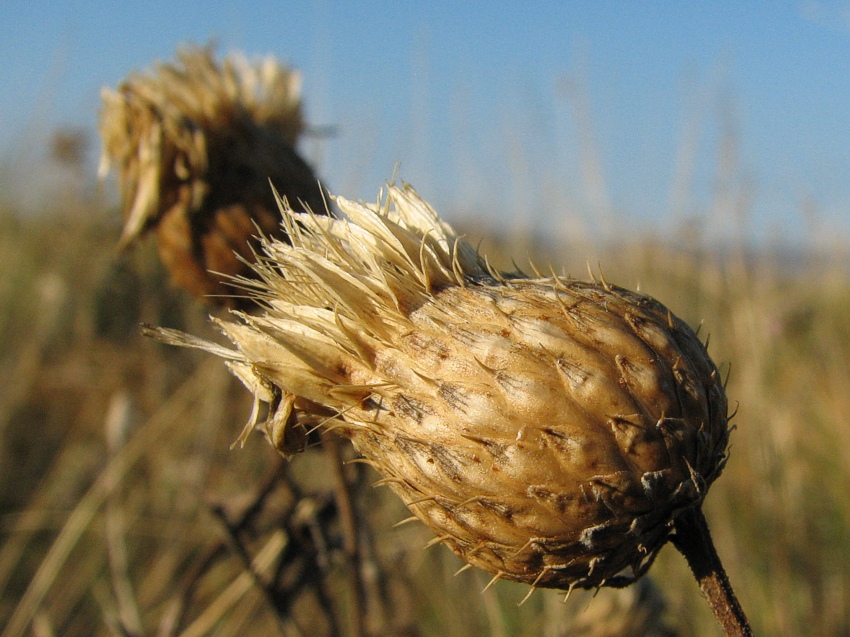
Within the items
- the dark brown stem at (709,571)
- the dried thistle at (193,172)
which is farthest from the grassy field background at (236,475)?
the dark brown stem at (709,571)

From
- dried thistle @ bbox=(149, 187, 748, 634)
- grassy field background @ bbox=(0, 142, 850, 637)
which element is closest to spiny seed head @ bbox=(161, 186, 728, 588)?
dried thistle @ bbox=(149, 187, 748, 634)

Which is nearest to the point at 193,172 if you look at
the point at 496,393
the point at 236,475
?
the point at 496,393

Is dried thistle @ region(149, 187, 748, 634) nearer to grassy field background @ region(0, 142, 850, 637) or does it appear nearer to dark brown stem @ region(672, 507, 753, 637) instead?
dark brown stem @ region(672, 507, 753, 637)

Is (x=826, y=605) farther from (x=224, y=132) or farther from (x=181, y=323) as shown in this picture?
(x=181, y=323)

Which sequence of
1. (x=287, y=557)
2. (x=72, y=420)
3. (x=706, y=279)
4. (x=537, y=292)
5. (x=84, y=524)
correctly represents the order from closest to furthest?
(x=537, y=292)
(x=287, y=557)
(x=84, y=524)
(x=706, y=279)
(x=72, y=420)

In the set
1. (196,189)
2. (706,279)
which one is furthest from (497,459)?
(706,279)

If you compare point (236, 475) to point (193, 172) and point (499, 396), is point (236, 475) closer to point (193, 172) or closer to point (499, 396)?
point (193, 172)

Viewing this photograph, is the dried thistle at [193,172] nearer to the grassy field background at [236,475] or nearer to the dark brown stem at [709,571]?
the grassy field background at [236,475]
